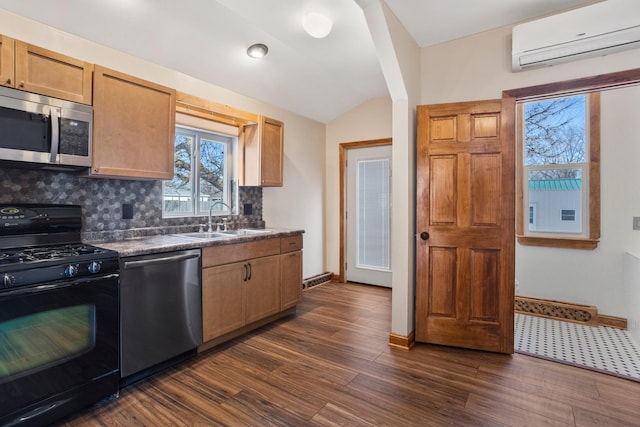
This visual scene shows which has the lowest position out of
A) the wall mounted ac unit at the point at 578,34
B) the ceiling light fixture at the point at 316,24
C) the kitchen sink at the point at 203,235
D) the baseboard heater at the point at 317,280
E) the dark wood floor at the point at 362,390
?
the dark wood floor at the point at 362,390

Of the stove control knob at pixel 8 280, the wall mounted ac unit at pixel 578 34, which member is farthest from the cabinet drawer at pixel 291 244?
the wall mounted ac unit at pixel 578 34

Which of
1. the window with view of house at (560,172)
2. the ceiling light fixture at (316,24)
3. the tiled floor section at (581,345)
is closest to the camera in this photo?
the tiled floor section at (581,345)

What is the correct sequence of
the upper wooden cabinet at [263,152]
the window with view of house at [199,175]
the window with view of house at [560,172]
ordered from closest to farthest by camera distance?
the window with view of house at [199,175], the window with view of house at [560,172], the upper wooden cabinet at [263,152]

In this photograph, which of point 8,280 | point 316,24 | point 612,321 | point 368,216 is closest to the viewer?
point 8,280

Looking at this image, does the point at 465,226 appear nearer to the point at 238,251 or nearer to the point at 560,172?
the point at 560,172

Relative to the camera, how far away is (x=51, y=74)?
1.96 m

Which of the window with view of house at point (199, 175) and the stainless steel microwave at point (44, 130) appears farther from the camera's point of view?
the window with view of house at point (199, 175)

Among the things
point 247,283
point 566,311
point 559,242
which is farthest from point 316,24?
Answer: point 566,311

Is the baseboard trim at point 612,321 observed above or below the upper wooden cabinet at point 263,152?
below

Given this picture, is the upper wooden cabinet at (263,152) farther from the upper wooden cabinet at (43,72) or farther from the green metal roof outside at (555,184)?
the green metal roof outside at (555,184)

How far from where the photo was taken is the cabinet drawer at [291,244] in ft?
10.8

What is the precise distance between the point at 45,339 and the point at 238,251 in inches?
53.6

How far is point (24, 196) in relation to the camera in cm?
212

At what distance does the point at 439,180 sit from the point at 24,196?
3.03 meters
